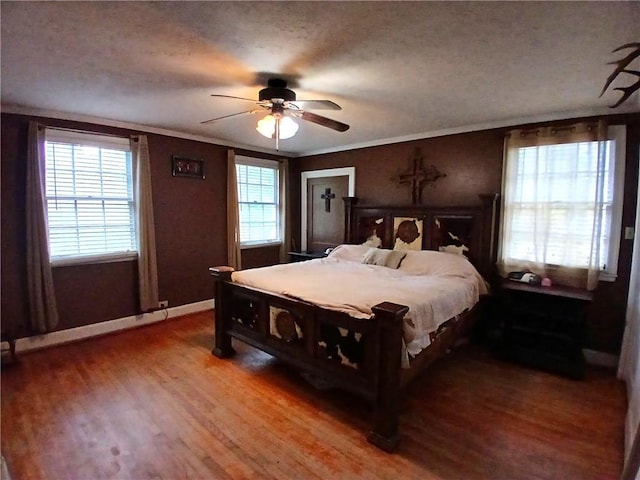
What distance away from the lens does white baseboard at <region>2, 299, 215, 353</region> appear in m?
3.31

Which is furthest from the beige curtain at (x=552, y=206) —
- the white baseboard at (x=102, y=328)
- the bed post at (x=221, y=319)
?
the white baseboard at (x=102, y=328)

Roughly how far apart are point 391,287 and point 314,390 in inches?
40.6

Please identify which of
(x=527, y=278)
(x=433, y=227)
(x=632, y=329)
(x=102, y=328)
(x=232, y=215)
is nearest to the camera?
(x=632, y=329)

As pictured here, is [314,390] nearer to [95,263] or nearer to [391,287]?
[391,287]

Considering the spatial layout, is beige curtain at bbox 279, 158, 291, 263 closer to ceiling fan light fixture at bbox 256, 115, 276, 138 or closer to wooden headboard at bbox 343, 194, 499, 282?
wooden headboard at bbox 343, 194, 499, 282

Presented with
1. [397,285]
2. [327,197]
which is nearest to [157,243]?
[327,197]

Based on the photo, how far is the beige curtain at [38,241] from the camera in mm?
3141

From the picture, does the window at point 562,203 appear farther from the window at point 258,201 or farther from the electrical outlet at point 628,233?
the window at point 258,201

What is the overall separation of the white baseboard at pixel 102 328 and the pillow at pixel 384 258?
7.80 ft

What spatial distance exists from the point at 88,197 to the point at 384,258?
334 centimetres

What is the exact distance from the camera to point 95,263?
3670 mm

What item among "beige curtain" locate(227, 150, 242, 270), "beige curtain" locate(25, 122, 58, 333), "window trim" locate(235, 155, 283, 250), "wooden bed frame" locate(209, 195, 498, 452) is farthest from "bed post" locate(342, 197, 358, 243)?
"beige curtain" locate(25, 122, 58, 333)

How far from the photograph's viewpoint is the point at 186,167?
4.32 metres

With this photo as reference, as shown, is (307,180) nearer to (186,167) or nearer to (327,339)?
(186,167)
